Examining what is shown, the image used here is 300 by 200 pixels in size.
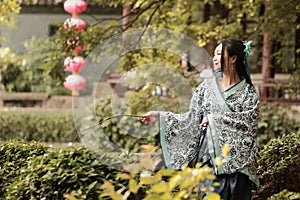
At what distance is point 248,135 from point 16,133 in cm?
1138

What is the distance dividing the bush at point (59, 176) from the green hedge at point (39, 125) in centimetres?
1048

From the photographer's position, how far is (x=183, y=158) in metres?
4.79

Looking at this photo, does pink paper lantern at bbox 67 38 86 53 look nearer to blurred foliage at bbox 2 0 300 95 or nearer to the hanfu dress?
blurred foliage at bbox 2 0 300 95

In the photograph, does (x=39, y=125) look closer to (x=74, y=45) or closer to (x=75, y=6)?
(x=75, y=6)

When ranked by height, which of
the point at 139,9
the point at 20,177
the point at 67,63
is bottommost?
the point at 20,177

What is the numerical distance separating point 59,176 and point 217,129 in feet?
3.33

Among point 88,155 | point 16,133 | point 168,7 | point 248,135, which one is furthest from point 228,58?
point 16,133

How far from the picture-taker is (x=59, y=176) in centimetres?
445

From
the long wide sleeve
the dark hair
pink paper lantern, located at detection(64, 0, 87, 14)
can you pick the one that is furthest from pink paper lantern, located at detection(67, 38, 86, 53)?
the dark hair

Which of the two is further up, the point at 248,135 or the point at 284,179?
the point at 248,135

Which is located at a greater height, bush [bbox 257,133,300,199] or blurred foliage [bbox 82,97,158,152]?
bush [bbox 257,133,300,199]

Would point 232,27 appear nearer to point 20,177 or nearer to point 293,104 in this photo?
point 293,104

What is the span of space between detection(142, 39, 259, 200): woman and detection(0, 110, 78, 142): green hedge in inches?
417

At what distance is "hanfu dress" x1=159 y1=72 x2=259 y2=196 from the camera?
15.1 ft
